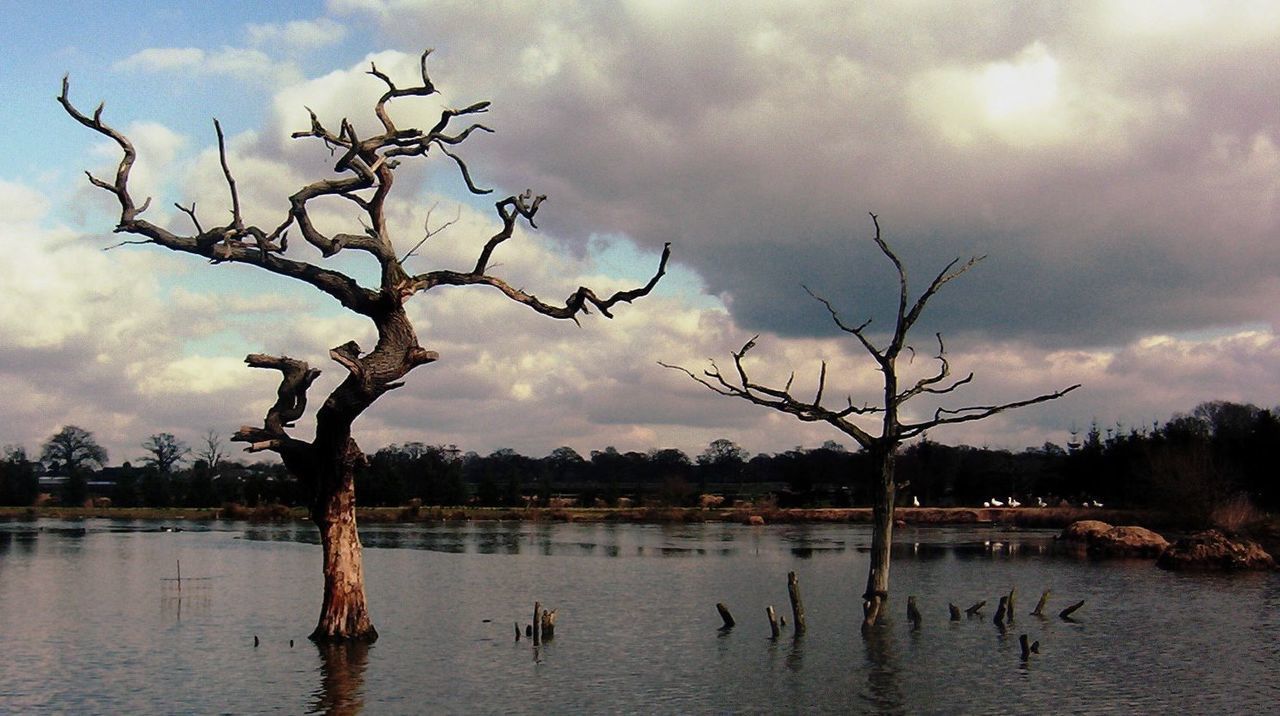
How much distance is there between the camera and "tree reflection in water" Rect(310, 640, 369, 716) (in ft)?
70.8

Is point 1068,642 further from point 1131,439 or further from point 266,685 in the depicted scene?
point 1131,439

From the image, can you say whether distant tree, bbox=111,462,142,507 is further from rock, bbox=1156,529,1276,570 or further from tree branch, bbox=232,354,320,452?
tree branch, bbox=232,354,320,452

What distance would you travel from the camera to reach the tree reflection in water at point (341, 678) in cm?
2159

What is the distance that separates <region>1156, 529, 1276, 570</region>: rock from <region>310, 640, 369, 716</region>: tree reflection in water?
38.0 m

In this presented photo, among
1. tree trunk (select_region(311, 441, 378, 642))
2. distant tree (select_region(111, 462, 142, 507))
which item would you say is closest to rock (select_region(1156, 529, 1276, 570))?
tree trunk (select_region(311, 441, 378, 642))

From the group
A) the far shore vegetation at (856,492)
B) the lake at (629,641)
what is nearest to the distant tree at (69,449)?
the far shore vegetation at (856,492)

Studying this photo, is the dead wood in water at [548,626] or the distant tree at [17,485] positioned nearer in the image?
the dead wood in water at [548,626]

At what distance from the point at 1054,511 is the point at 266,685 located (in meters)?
89.9

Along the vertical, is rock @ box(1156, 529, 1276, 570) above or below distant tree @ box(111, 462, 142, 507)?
below

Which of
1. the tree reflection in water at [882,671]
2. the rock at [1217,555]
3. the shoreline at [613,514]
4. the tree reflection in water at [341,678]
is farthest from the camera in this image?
the shoreline at [613,514]

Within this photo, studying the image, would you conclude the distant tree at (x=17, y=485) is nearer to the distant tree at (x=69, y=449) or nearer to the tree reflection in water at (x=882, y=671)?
the distant tree at (x=69, y=449)

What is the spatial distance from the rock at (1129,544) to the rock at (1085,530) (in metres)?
2.14

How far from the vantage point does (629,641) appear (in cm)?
3075

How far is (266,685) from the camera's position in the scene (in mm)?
23750
